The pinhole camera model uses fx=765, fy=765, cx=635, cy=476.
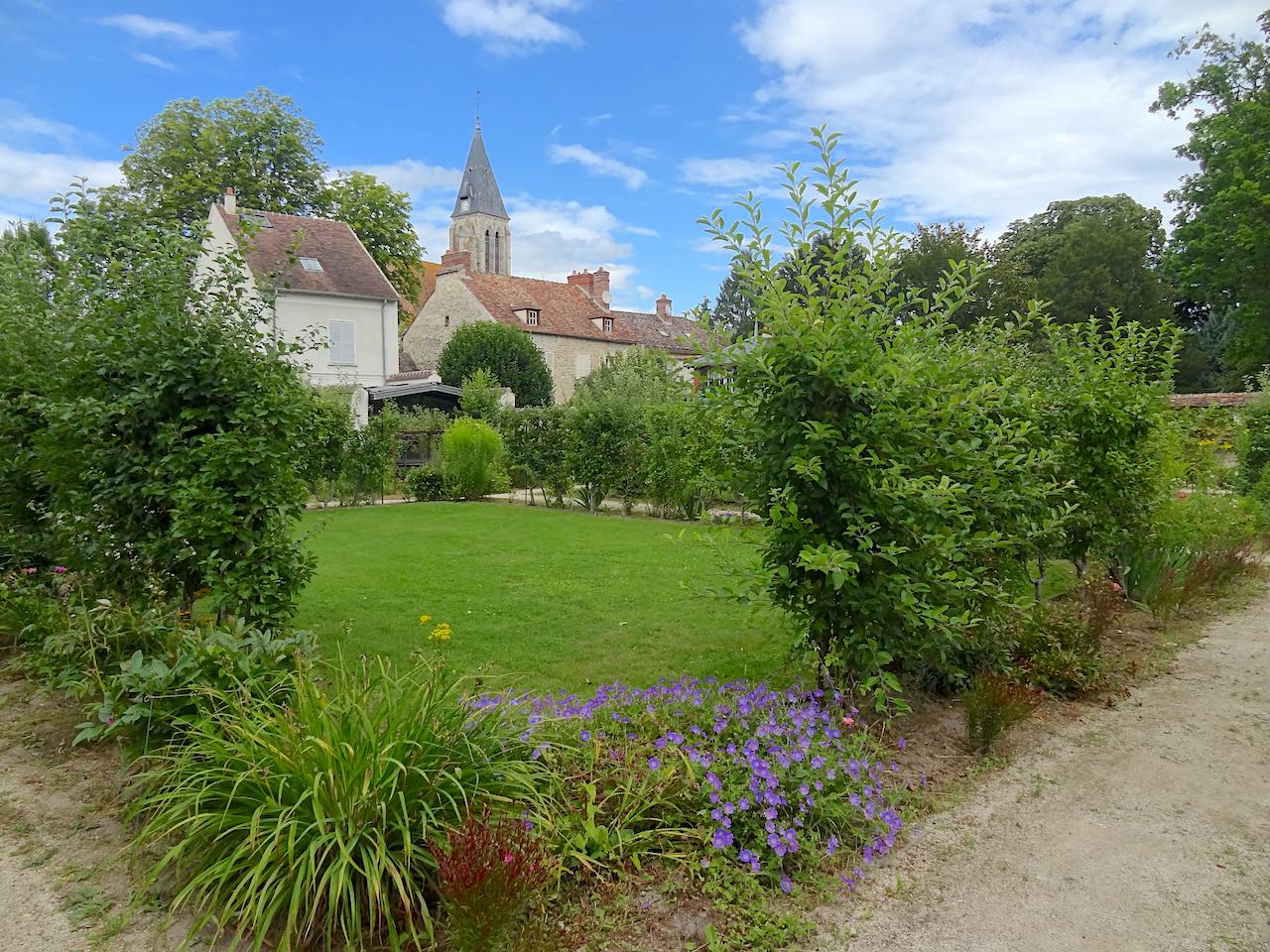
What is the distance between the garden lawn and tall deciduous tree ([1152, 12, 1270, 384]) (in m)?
23.4

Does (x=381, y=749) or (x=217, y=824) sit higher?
(x=381, y=749)

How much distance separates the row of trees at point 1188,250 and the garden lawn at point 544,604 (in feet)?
40.8

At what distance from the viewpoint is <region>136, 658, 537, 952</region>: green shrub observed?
218cm

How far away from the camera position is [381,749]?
2.47 metres

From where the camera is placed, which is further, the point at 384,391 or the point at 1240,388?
the point at 1240,388

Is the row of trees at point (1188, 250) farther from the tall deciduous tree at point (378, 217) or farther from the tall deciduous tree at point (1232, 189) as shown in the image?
the tall deciduous tree at point (378, 217)

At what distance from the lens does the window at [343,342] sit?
86.2 feet

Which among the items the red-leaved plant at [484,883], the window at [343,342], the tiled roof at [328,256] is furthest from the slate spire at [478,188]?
the red-leaved plant at [484,883]

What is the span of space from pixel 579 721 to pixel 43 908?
6.03ft

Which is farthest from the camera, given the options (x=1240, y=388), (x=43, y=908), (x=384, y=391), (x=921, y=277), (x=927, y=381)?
(x=921, y=277)

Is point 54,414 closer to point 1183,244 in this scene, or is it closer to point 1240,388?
point 1183,244

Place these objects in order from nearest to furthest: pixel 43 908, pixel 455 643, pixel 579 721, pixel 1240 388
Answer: pixel 43 908
pixel 579 721
pixel 455 643
pixel 1240 388

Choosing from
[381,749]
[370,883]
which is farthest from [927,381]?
[370,883]

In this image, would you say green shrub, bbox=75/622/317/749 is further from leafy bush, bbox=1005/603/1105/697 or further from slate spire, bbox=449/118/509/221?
slate spire, bbox=449/118/509/221
